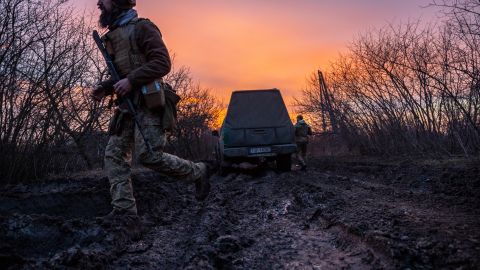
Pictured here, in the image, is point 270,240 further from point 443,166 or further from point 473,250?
point 443,166

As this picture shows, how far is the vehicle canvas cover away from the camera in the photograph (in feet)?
32.8

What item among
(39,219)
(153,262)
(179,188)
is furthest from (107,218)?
(179,188)

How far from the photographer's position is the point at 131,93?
352cm

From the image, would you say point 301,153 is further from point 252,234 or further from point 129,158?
point 252,234

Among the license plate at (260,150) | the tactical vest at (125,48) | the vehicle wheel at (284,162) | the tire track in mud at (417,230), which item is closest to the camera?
the tire track in mud at (417,230)

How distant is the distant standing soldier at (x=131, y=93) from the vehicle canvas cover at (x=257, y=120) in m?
6.29

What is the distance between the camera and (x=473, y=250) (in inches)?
81.4

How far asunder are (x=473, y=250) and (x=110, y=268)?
198cm

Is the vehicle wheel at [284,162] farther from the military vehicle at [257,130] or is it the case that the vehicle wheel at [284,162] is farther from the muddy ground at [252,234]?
the muddy ground at [252,234]

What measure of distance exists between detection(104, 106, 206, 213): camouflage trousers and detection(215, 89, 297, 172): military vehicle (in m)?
6.06

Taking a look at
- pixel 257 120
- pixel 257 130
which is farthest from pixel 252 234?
pixel 257 120

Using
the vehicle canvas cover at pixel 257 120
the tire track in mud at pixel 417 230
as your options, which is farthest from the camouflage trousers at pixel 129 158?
the vehicle canvas cover at pixel 257 120

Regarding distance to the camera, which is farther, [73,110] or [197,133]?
[197,133]

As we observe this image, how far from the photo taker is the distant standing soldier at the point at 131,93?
11.2 ft
